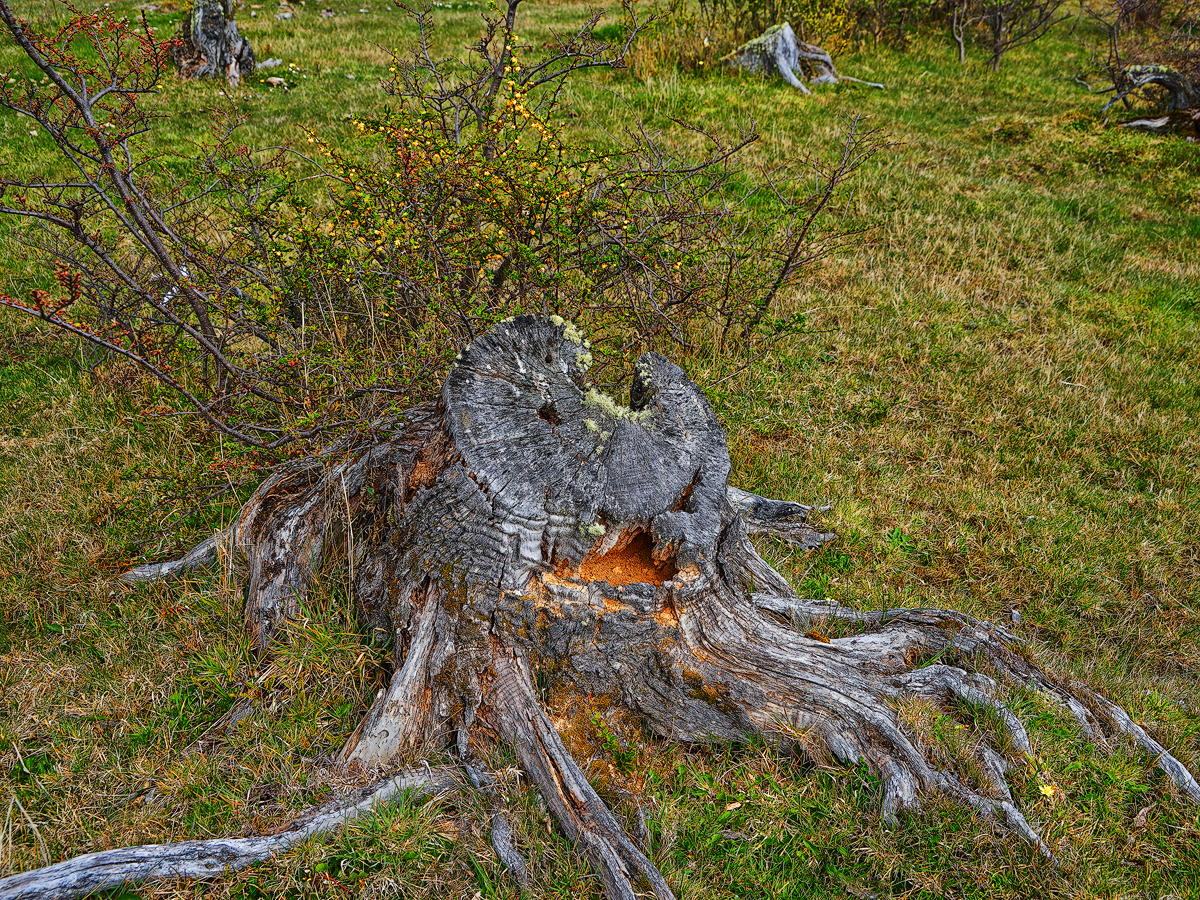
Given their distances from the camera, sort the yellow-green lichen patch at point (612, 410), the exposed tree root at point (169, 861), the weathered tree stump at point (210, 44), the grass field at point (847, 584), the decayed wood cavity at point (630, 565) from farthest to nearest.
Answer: the weathered tree stump at point (210, 44)
the yellow-green lichen patch at point (612, 410)
the decayed wood cavity at point (630, 565)
the grass field at point (847, 584)
the exposed tree root at point (169, 861)

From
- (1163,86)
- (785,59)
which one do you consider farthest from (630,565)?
(1163,86)

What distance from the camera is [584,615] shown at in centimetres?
293

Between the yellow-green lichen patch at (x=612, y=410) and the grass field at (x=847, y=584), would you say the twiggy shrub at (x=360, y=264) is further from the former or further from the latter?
the yellow-green lichen patch at (x=612, y=410)

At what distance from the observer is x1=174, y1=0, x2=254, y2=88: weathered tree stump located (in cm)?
1229

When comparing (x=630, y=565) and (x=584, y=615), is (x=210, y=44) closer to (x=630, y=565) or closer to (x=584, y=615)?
(x=630, y=565)

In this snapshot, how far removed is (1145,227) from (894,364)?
5390mm

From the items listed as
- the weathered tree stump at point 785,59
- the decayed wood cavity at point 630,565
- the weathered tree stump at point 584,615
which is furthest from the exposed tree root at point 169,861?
the weathered tree stump at point 785,59

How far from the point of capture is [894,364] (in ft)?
21.1

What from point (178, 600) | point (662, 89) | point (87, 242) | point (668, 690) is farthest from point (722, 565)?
point (662, 89)

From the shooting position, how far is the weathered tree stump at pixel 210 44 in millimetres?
12289

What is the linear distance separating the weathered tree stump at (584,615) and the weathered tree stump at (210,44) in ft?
41.2

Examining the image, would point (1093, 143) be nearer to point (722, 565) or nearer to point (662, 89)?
point (662, 89)

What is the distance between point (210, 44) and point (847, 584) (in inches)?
552

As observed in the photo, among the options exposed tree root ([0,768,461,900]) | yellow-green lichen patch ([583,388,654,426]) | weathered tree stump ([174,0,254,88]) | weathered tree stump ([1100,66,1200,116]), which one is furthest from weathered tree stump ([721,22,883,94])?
exposed tree root ([0,768,461,900])
